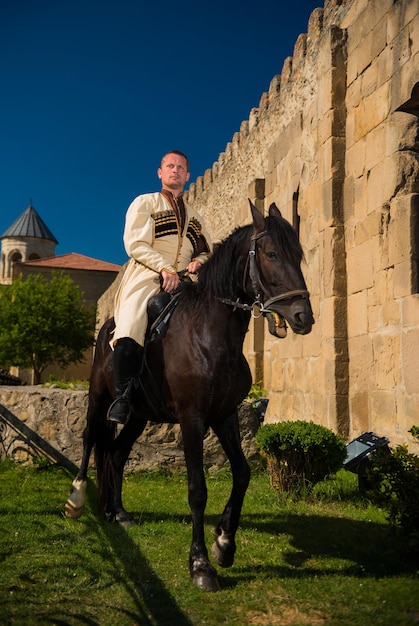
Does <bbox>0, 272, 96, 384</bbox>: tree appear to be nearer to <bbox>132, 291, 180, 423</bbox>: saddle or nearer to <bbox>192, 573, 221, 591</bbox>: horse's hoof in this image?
<bbox>132, 291, 180, 423</bbox>: saddle

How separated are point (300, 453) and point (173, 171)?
301 centimetres

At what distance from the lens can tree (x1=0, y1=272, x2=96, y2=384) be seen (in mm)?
36250

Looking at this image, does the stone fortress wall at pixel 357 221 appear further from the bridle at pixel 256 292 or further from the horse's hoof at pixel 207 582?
the horse's hoof at pixel 207 582

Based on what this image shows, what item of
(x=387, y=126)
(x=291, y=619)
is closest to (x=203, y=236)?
(x=291, y=619)

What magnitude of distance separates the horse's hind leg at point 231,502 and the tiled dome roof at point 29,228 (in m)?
62.8

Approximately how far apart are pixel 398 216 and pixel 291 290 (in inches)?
149

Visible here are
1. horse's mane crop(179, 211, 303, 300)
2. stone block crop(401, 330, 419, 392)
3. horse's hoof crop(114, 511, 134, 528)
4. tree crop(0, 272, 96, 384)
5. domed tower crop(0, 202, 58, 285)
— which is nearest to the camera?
horse's mane crop(179, 211, 303, 300)

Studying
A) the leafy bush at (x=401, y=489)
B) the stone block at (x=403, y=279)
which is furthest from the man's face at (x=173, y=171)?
the stone block at (x=403, y=279)

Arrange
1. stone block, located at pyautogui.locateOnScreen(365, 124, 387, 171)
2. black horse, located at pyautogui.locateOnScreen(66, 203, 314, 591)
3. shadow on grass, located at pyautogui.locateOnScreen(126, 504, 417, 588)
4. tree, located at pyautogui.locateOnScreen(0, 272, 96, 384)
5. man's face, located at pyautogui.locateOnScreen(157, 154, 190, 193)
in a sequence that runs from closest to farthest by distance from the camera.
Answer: black horse, located at pyautogui.locateOnScreen(66, 203, 314, 591) < shadow on grass, located at pyautogui.locateOnScreen(126, 504, 417, 588) < man's face, located at pyautogui.locateOnScreen(157, 154, 190, 193) < stone block, located at pyautogui.locateOnScreen(365, 124, 387, 171) < tree, located at pyautogui.locateOnScreen(0, 272, 96, 384)

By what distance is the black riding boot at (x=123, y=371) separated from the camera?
14.1ft

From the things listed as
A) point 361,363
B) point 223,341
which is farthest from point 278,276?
point 361,363

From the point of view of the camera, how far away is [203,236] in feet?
15.7

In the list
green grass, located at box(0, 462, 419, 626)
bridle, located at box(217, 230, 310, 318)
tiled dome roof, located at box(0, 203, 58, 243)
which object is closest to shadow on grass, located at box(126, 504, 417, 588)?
green grass, located at box(0, 462, 419, 626)

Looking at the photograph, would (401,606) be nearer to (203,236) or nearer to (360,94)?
(203,236)
